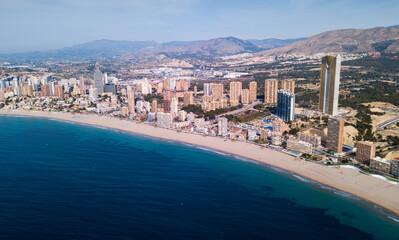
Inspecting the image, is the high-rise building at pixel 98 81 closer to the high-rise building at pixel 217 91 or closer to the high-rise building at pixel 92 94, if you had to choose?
the high-rise building at pixel 92 94

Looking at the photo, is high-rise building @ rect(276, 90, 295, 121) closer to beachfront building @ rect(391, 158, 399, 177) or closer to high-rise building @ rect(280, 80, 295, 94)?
high-rise building @ rect(280, 80, 295, 94)

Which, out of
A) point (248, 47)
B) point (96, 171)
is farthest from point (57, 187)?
point (248, 47)

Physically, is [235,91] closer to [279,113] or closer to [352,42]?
[279,113]

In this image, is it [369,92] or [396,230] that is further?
[369,92]

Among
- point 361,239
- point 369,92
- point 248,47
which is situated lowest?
point 361,239

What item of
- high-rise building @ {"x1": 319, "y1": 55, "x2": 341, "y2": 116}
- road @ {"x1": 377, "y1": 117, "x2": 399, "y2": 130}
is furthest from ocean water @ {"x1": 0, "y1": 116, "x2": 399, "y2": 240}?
high-rise building @ {"x1": 319, "y1": 55, "x2": 341, "y2": 116}

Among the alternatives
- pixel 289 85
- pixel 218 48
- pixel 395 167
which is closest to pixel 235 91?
pixel 289 85

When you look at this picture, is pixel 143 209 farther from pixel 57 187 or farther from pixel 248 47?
pixel 248 47

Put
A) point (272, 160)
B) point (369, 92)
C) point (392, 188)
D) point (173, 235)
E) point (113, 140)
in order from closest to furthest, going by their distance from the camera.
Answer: point (173, 235) → point (392, 188) → point (272, 160) → point (113, 140) → point (369, 92)
